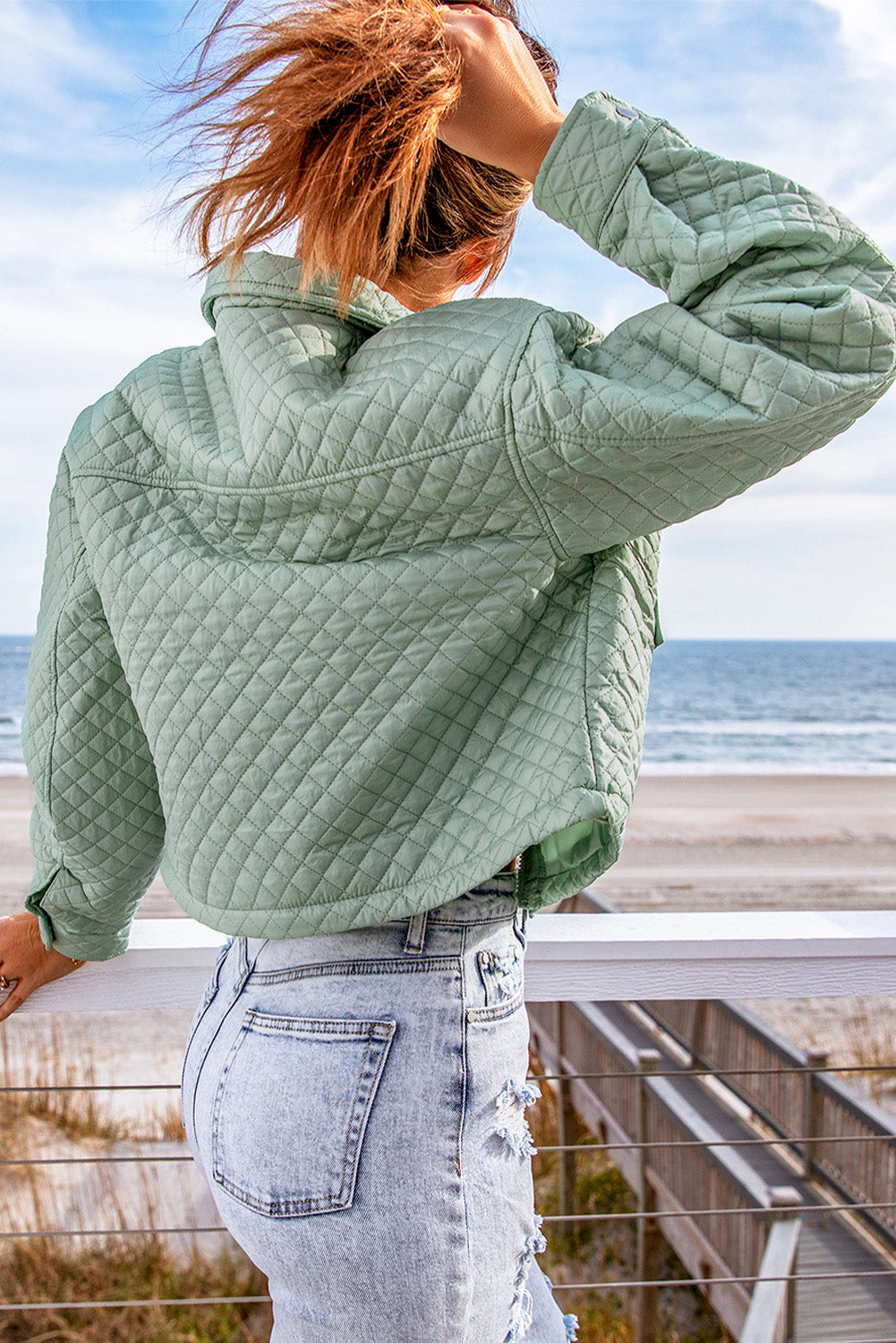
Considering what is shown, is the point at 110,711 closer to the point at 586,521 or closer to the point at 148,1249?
the point at 586,521

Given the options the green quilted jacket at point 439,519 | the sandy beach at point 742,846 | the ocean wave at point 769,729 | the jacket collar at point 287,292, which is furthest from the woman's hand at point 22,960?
the ocean wave at point 769,729

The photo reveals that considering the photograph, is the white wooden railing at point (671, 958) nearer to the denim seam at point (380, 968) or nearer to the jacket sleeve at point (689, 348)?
the denim seam at point (380, 968)

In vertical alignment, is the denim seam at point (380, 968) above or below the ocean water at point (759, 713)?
below

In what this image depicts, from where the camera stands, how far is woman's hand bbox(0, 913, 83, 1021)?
1.04 metres

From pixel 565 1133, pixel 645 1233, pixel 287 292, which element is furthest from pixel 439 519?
pixel 565 1133

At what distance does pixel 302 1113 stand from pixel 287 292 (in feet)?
1.85

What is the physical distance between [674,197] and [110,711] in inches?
22.7

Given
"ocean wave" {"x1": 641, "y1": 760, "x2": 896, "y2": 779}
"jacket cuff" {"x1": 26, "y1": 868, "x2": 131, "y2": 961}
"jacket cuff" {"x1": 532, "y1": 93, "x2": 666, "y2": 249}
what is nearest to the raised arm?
"jacket cuff" {"x1": 532, "y1": 93, "x2": 666, "y2": 249}

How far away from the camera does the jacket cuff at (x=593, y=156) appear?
69 cm

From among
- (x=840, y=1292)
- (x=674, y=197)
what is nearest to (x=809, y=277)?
(x=674, y=197)

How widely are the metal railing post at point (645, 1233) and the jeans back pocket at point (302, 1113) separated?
2.92 meters

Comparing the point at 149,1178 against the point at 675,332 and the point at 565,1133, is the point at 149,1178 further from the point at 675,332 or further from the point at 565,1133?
the point at 675,332

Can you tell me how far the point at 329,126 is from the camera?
645 millimetres

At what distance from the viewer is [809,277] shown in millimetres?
643
